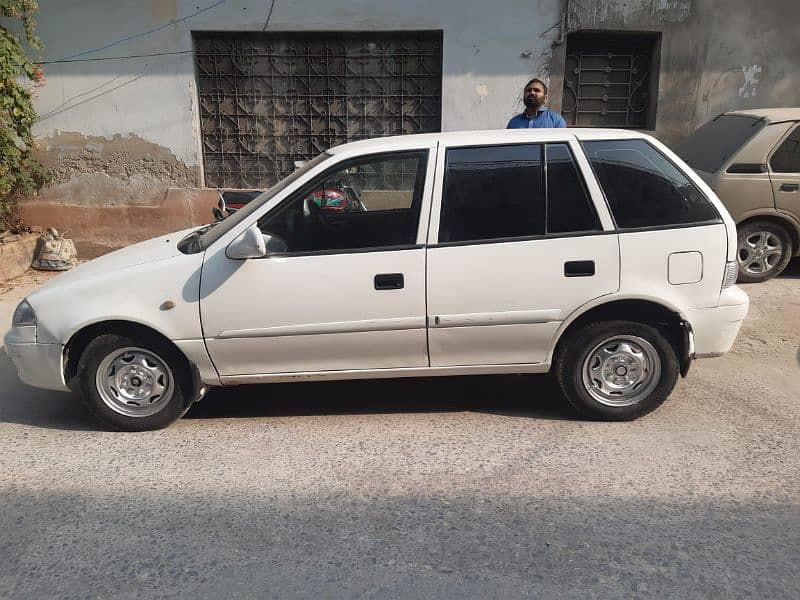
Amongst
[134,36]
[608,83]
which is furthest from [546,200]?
[134,36]

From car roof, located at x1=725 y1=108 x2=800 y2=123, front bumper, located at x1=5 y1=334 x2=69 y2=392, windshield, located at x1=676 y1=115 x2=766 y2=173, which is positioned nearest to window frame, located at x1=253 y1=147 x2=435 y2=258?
front bumper, located at x1=5 y1=334 x2=69 y2=392

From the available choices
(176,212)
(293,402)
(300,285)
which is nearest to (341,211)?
(300,285)

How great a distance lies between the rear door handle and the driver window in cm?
88

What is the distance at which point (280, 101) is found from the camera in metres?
8.78

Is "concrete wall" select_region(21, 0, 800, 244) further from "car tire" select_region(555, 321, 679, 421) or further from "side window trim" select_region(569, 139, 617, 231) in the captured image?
"car tire" select_region(555, 321, 679, 421)

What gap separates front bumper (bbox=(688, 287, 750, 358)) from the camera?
156 inches

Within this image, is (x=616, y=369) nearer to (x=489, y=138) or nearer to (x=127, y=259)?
(x=489, y=138)

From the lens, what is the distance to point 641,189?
3.96 metres

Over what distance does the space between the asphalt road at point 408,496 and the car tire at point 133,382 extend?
0.49 feet

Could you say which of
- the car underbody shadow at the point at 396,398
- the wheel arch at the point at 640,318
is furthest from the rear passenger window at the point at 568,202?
the car underbody shadow at the point at 396,398

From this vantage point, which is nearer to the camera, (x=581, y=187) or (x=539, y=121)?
(x=581, y=187)

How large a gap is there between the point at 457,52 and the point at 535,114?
2.85 meters

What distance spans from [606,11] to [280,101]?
13.6 ft

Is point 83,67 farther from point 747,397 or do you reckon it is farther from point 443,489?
point 747,397
